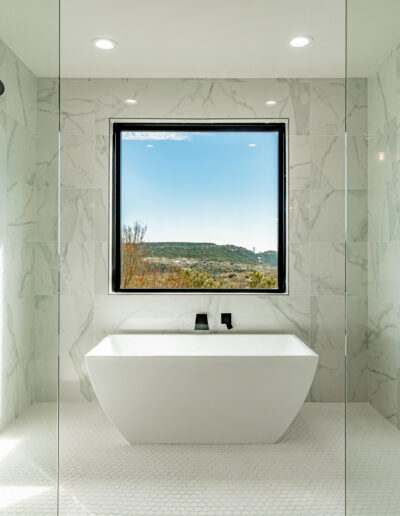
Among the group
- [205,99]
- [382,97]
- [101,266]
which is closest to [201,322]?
[101,266]

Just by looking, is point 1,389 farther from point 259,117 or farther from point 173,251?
point 259,117

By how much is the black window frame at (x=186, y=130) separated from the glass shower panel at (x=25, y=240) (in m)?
2.22

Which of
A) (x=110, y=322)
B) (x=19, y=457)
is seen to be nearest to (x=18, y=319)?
(x=19, y=457)

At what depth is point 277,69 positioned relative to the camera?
130 inches

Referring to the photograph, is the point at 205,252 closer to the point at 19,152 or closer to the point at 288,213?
the point at 288,213

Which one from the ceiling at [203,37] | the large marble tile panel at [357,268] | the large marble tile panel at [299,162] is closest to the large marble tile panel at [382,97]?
the large marble tile panel at [357,268]

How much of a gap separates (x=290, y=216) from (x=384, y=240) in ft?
7.34

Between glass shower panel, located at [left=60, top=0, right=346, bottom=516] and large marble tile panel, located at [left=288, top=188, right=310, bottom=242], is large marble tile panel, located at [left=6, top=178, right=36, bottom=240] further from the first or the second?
large marble tile panel, located at [left=288, top=188, right=310, bottom=242]

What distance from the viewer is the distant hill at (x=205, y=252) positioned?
3.65m

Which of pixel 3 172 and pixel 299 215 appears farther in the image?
pixel 299 215

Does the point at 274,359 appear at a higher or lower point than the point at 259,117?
lower

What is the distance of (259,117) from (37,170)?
2.55 meters

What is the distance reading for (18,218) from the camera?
133 centimetres

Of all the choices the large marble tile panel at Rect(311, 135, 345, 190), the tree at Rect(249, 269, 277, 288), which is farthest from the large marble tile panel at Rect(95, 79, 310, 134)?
the tree at Rect(249, 269, 277, 288)
